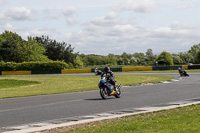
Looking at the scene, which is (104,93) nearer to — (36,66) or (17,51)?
(36,66)

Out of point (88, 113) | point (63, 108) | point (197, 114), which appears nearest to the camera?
point (197, 114)

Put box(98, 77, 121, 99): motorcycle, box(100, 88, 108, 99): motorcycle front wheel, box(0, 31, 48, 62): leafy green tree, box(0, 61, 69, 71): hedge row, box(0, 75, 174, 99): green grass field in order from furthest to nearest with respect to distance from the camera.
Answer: box(0, 31, 48, 62): leafy green tree, box(0, 61, 69, 71): hedge row, box(0, 75, 174, 99): green grass field, box(100, 88, 108, 99): motorcycle front wheel, box(98, 77, 121, 99): motorcycle

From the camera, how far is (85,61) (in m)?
153

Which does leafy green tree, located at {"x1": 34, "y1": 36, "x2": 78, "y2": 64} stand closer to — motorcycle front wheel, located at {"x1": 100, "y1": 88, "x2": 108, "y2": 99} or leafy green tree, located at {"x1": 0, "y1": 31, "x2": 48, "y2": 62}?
leafy green tree, located at {"x1": 0, "y1": 31, "x2": 48, "y2": 62}

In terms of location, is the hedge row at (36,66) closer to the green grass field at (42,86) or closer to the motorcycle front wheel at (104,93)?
the green grass field at (42,86)

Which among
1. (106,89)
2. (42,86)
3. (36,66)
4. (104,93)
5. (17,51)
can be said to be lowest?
(42,86)

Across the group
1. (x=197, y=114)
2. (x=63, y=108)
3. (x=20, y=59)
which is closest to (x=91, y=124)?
(x=197, y=114)

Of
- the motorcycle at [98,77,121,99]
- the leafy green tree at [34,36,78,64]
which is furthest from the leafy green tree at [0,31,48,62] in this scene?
the motorcycle at [98,77,121,99]

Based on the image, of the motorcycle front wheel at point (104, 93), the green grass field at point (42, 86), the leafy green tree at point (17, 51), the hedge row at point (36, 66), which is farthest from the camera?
the leafy green tree at point (17, 51)

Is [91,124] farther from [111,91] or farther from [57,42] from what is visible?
[57,42]

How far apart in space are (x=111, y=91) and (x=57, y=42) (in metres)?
77.5

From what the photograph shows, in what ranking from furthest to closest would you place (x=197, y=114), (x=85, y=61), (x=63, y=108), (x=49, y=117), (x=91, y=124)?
1. (x=85, y=61)
2. (x=63, y=108)
3. (x=49, y=117)
4. (x=197, y=114)
5. (x=91, y=124)

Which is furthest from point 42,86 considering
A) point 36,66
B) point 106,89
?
point 36,66

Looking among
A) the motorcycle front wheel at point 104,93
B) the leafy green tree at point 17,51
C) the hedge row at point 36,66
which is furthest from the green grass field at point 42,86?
the leafy green tree at point 17,51
